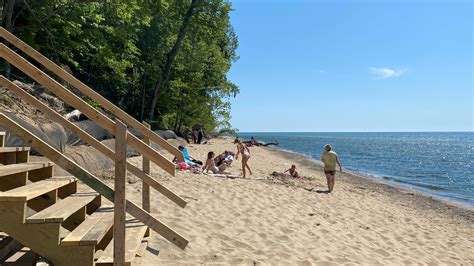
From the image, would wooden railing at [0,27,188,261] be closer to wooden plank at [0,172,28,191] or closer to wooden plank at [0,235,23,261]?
wooden plank at [0,172,28,191]

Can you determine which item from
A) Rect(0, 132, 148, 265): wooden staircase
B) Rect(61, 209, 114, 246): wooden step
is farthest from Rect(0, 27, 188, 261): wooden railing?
Rect(0, 132, 148, 265): wooden staircase

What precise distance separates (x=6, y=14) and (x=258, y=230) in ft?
33.5

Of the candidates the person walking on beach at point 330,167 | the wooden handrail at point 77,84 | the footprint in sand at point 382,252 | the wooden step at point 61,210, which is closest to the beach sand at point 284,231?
the footprint in sand at point 382,252

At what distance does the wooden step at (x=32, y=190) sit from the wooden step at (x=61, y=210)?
0.16 metres

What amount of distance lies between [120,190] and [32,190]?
1006mm

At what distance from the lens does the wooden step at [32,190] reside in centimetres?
311

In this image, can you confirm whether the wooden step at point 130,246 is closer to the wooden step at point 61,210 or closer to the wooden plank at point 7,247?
the wooden step at point 61,210

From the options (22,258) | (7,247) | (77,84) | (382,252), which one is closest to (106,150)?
(77,84)

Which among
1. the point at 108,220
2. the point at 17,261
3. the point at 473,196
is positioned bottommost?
the point at 473,196

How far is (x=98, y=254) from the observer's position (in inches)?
149

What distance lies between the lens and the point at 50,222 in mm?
3184

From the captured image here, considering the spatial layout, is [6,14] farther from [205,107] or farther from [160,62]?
[205,107]

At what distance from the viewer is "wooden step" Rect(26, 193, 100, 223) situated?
10.4 ft

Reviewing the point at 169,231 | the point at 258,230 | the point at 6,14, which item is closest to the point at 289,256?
the point at 258,230
